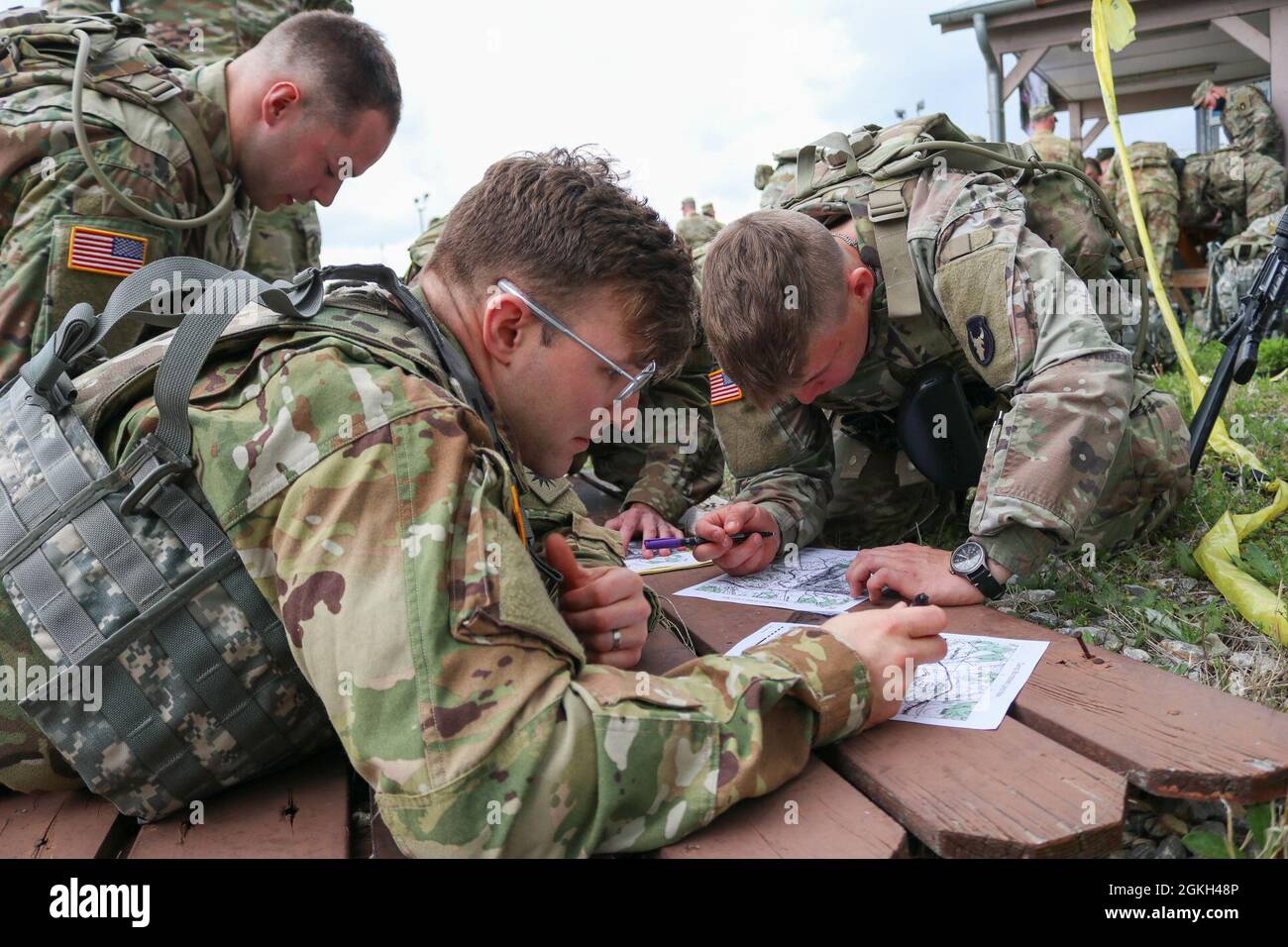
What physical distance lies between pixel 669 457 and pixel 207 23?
2371 mm

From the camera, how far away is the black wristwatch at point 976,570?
2068mm

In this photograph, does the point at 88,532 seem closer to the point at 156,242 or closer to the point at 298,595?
the point at 298,595

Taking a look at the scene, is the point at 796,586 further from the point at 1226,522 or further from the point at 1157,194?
the point at 1157,194

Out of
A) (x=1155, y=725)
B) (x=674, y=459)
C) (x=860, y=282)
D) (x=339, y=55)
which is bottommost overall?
(x=674, y=459)

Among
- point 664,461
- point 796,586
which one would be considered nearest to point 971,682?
point 796,586

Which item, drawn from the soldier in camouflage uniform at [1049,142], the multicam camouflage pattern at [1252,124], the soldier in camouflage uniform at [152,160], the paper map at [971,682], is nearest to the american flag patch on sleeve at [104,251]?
the soldier in camouflage uniform at [152,160]

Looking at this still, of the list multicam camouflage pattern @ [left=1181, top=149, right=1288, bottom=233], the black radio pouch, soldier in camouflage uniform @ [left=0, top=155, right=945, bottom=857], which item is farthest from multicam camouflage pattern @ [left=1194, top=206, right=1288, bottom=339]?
soldier in camouflage uniform @ [left=0, top=155, right=945, bottom=857]

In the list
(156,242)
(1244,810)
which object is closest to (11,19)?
(156,242)

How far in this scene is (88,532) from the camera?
1.18 m

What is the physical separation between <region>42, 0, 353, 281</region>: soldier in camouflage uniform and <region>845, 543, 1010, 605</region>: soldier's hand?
2.35 m

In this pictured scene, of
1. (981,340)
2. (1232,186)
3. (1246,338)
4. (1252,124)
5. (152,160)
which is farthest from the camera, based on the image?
(1232,186)

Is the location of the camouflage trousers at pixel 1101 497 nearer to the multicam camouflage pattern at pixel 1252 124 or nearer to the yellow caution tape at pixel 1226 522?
the yellow caution tape at pixel 1226 522

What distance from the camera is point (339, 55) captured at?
2748 millimetres

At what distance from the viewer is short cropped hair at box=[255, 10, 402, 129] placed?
2732 millimetres
